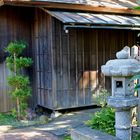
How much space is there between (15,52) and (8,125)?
2.02 meters

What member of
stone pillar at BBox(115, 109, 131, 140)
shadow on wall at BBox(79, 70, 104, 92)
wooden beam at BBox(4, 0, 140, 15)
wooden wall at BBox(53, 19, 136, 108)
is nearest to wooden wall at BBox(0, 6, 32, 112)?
wooden beam at BBox(4, 0, 140, 15)

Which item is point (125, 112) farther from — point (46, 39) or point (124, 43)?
point (124, 43)

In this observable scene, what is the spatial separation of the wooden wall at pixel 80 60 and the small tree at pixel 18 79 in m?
0.88

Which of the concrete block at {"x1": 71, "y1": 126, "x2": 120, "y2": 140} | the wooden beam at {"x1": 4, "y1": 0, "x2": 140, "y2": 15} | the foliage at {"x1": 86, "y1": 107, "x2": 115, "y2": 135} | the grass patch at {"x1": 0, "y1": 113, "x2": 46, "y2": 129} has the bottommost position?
the grass patch at {"x1": 0, "y1": 113, "x2": 46, "y2": 129}

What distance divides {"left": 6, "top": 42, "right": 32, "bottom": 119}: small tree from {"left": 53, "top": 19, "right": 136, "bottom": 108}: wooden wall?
878mm

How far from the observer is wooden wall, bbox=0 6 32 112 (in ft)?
29.9

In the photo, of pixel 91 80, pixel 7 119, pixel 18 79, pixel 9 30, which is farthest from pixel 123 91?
pixel 9 30

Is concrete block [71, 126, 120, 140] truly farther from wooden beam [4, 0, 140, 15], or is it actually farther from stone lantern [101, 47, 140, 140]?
wooden beam [4, 0, 140, 15]

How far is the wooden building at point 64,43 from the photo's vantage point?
865 cm

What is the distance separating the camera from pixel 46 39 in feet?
29.1

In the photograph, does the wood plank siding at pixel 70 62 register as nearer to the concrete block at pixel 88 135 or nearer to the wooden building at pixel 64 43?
the wooden building at pixel 64 43

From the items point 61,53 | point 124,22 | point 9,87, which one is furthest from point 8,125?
point 124,22

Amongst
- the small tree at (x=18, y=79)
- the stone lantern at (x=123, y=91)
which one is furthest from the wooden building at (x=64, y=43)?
the stone lantern at (x=123, y=91)

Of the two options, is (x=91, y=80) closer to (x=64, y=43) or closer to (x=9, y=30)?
(x=64, y=43)
